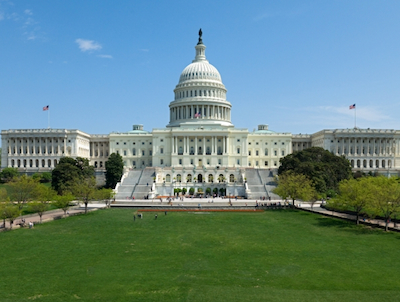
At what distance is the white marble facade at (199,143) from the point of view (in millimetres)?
107438

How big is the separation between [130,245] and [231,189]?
165ft

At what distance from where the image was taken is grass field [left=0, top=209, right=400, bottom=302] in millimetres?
21672

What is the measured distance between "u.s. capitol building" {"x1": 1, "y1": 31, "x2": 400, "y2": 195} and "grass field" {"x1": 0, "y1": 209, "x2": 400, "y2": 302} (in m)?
63.8

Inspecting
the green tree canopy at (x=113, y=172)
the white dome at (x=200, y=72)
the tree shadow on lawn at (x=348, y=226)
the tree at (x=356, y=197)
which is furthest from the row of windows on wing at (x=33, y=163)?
the tree at (x=356, y=197)

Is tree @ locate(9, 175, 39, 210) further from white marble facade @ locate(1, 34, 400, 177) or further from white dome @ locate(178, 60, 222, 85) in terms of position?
white dome @ locate(178, 60, 222, 85)

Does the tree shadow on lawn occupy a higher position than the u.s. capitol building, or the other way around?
the u.s. capitol building

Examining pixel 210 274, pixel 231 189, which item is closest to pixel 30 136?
pixel 231 189

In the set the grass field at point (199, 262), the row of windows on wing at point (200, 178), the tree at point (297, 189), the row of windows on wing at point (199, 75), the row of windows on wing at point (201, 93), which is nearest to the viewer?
the grass field at point (199, 262)

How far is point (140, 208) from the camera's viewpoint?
6044cm

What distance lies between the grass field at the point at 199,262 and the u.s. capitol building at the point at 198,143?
63.8m

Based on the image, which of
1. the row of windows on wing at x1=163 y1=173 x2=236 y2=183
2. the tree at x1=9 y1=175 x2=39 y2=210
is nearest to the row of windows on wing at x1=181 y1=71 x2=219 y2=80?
the row of windows on wing at x1=163 y1=173 x2=236 y2=183

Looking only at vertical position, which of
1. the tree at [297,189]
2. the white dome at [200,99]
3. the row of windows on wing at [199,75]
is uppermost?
the row of windows on wing at [199,75]

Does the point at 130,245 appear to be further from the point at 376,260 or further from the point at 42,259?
the point at 376,260

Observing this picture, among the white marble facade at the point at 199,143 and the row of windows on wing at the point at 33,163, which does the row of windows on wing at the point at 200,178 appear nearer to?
the white marble facade at the point at 199,143
